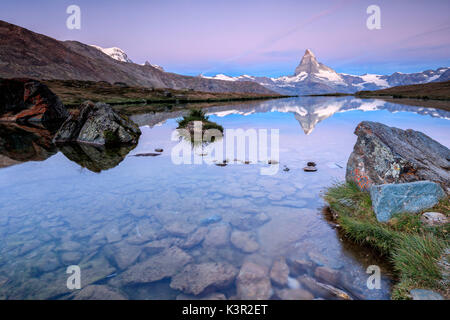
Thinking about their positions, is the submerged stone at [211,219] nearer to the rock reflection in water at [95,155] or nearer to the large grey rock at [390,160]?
the large grey rock at [390,160]

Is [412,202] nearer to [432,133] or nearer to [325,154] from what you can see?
[325,154]

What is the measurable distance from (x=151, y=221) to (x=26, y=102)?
35.7m

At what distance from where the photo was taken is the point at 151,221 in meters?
6.64

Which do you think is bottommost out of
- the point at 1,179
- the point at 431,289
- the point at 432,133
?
the point at 431,289

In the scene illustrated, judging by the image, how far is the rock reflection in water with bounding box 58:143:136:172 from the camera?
11906 mm

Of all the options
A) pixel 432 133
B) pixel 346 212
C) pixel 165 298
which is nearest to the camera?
pixel 165 298

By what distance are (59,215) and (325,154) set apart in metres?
12.1

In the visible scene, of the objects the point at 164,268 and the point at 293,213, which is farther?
the point at 293,213

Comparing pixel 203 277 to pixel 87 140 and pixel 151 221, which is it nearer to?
pixel 151 221

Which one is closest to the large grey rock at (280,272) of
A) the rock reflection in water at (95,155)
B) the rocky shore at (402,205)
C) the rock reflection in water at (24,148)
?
the rocky shore at (402,205)

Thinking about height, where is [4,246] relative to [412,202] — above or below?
below

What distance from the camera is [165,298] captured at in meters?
4.17

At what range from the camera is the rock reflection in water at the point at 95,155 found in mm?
11906
